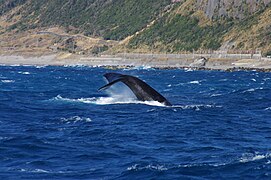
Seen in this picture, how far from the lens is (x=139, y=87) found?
5131 centimetres

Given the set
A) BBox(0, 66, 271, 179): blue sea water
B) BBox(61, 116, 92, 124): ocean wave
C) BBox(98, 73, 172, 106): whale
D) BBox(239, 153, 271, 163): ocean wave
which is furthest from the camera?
BBox(98, 73, 172, 106): whale

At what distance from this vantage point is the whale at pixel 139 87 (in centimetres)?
5006

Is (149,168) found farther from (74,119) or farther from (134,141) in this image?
(74,119)

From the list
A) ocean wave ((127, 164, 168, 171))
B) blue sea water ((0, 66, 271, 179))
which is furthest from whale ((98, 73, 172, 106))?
ocean wave ((127, 164, 168, 171))

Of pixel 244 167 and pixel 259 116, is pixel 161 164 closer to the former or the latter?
pixel 244 167

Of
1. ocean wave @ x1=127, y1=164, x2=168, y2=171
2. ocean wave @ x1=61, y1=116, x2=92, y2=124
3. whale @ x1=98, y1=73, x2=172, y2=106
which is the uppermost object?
whale @ x1=98, y1=73, x2=172, y2=106

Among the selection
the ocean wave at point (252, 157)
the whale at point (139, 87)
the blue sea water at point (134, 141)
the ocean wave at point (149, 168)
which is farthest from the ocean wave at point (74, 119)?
the ocean wave at point (149, 168)

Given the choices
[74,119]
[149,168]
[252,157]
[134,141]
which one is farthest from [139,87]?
[149,168]

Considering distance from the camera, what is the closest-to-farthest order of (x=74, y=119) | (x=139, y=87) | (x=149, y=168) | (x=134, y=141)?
(x=149, y=168) → (x=134, y=141) → (x=74, y=119) → (x=139, y=87)

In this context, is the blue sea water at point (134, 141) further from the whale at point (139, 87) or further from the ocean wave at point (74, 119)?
the whale at point (139, 87)

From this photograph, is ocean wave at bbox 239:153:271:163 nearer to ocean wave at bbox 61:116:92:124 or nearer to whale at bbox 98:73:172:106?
ocean wave at bbox 61:116:92:124

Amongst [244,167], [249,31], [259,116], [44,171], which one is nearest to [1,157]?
[44,171]

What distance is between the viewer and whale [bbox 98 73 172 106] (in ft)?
164

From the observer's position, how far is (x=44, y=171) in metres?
27.6
